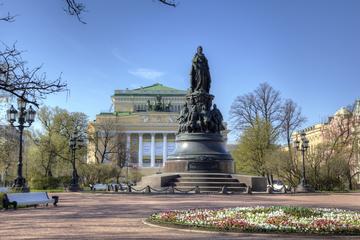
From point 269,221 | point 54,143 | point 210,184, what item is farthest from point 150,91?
point 269,221

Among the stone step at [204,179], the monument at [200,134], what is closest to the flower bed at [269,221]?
the stone step at [204,179]

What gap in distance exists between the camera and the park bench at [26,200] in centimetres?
2011

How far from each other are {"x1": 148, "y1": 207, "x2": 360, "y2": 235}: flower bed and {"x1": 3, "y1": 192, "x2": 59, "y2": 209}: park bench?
8.48 m

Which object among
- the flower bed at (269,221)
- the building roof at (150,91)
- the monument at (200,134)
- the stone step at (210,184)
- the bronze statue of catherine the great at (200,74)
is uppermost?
the building roof at (150,91)

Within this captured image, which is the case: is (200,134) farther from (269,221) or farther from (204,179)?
(269,221)

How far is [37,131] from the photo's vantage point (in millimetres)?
62250

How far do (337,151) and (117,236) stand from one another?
42.5 m

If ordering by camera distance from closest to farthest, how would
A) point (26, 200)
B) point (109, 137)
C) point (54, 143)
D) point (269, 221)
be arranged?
point (269, 221) → point (26, 200) → point (54, 143) → point (109, 137)

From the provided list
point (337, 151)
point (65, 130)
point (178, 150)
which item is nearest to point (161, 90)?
point (65, 130)

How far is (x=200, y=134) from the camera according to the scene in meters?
36.2

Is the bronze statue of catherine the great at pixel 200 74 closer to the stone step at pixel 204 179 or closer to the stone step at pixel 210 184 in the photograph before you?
the stone step at pixel 204 179

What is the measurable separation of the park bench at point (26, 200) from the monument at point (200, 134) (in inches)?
571

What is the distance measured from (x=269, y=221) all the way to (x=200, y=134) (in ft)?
78.8

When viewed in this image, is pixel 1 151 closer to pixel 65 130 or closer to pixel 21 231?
pixel 65 130
